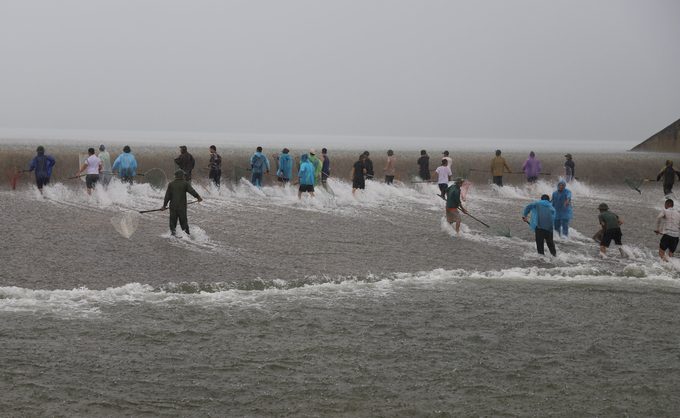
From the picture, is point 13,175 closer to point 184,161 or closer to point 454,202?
point 184,161

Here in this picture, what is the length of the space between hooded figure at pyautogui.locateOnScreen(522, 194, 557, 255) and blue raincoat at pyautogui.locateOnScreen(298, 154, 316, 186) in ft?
28.5

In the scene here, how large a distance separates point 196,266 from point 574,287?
7.63m

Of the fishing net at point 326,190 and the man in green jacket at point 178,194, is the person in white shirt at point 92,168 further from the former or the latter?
the fishing net at point 326,190

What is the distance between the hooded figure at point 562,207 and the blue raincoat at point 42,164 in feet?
53.5

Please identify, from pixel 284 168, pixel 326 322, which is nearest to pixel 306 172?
pixel 284 168

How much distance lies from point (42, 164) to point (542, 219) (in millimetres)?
16567

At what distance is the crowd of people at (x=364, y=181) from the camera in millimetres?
14844

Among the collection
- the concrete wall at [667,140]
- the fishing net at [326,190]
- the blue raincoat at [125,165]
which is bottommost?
the fishing net at [326,190]

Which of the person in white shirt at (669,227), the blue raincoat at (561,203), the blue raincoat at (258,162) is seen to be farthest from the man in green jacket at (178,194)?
the person in white shirt at (669,227)

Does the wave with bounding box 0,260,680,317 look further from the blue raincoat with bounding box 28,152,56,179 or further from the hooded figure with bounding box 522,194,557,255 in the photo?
the blue raincoat with bounding box 28,152,56,179

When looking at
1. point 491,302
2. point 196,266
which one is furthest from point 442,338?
point 196,266

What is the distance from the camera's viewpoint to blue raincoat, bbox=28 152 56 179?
2158 centimetres

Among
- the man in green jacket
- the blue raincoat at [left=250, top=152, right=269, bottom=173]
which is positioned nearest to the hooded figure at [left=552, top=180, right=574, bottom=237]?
the man in green jacket

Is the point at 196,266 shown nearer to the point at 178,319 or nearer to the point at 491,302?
the point at 178,319
